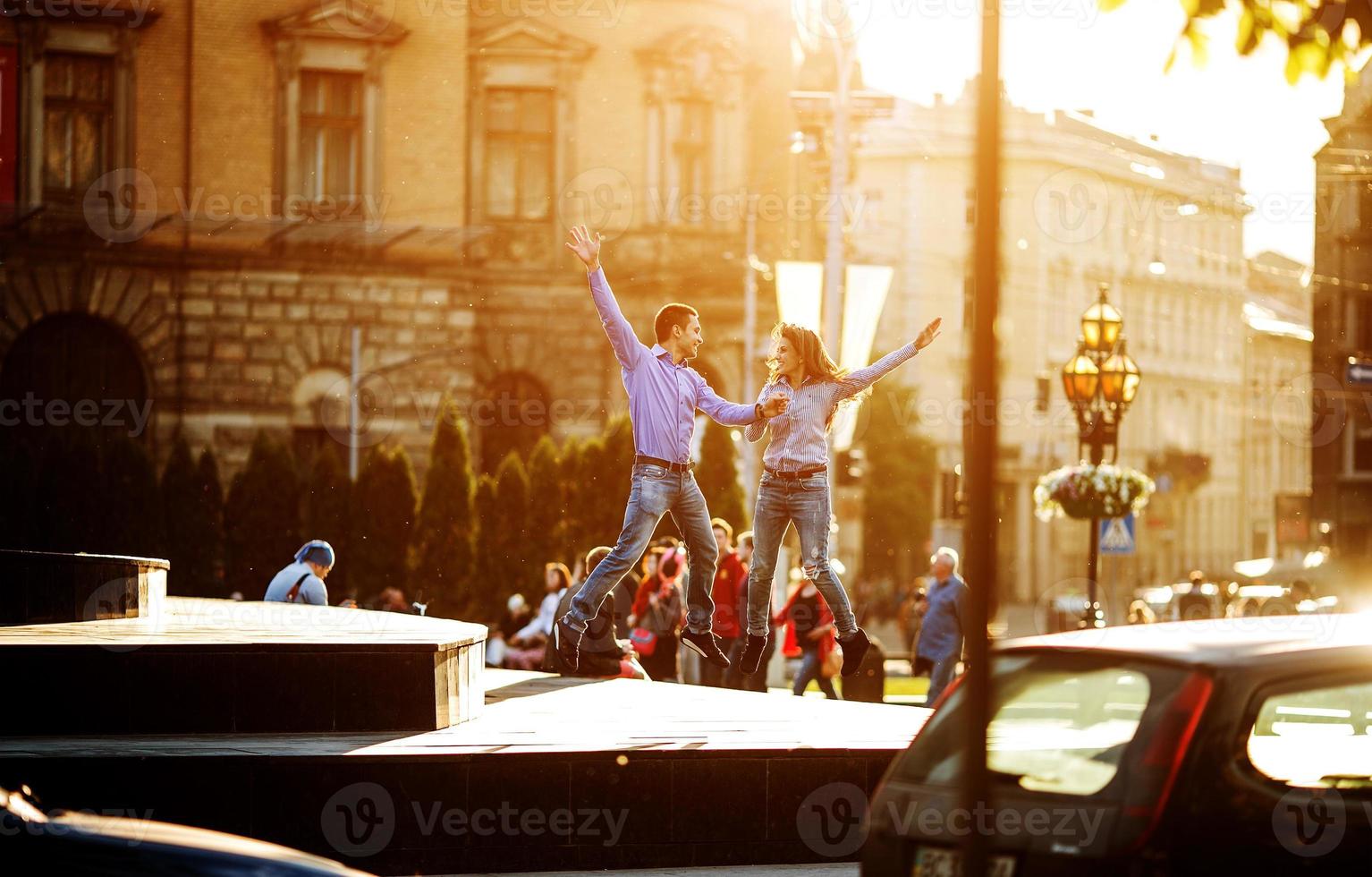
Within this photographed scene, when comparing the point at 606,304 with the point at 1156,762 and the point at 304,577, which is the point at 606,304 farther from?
the point at 304,577

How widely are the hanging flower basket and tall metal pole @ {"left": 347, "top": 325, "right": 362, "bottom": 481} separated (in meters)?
14.8

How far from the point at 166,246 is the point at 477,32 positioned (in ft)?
24.6

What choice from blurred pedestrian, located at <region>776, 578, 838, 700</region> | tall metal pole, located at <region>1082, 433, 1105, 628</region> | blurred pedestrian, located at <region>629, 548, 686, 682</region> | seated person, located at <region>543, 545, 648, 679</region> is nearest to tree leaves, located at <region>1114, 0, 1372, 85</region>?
seated person, located at <region>543, 545, 648, 679</region>

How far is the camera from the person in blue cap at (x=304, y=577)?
61.1 ft

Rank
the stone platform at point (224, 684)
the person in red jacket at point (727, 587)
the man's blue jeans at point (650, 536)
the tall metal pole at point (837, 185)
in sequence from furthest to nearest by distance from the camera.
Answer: the tall metal pole at point (837, 185) < the person in red jacket at point (727, 587) < the man's blue jeans at point (650, 536) < the stone platform at point (224, 684)

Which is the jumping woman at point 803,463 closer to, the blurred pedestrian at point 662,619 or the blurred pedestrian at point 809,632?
the blurred pedestrian at point 662,619

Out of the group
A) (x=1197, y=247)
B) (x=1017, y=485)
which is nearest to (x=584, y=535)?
(x=1017, y=485)

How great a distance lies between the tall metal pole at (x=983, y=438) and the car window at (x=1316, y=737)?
1890 millimetres

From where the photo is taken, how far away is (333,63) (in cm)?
3912

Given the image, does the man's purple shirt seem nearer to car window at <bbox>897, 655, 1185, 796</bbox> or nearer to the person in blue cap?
car window at <bbox>897, 655, 1185, 796</bbox>

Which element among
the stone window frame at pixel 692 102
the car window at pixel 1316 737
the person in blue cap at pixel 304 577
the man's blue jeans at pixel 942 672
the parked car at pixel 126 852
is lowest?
the man's blue jeans at pixel 942 672

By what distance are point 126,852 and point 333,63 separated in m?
34.9

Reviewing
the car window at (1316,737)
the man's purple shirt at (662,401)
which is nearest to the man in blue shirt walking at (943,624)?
the man's purple shirt at (662,401)

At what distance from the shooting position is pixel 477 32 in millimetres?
40031
